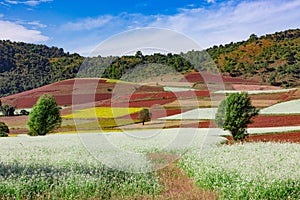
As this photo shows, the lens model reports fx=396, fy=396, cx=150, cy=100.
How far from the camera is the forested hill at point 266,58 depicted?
81.2 meters

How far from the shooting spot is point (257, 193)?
34.9 ft

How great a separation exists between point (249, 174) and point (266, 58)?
86.9m

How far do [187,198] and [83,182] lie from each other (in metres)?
3.10

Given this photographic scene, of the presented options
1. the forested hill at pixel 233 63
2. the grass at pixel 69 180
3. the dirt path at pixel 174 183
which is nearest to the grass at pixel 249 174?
the dirt path at pixel 174 183

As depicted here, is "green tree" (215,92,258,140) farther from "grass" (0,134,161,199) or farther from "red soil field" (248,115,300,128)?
"grass" (0,134,161,199)

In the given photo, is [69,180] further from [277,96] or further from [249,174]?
[277,96]

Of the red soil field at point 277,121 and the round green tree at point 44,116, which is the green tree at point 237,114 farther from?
the round green tree at point 44,116

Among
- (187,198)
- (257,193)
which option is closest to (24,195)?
(187,198)

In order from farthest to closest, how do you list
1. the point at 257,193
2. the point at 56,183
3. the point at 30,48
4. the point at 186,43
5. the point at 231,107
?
the point at 30,48, the point at 231,107, the point at 186,43, the point at 56,183, the point at 257,193

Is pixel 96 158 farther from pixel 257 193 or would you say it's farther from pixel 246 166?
pixel 257 193

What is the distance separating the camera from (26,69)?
94.4 m

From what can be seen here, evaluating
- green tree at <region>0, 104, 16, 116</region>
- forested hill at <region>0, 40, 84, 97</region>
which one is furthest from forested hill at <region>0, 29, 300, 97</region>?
green tree at <region>0, 104, 16, 116</region>

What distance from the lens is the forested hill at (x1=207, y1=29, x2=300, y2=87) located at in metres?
81.2

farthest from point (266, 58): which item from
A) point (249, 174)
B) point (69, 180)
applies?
point (69, 180)
